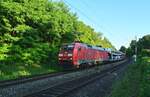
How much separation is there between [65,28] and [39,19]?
580cm

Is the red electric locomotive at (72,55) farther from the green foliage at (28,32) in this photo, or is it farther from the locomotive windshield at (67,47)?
the green foliage at (28,32)

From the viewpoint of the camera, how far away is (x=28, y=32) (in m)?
37.5

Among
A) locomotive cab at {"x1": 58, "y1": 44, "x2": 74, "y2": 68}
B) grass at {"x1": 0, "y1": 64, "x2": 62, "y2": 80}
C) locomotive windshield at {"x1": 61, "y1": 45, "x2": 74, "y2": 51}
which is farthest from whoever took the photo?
locomotive windshield at {"x1": 61, "y1": 45, "x2": 74, "y2": 51}

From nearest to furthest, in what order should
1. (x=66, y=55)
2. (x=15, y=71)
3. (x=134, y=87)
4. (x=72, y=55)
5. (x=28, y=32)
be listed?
(x=134, y=87) < (x=15, y=71) < (x=28, y=32) < (x=72, y=55) < (x=66, y=55)

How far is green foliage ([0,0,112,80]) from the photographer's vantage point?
34250 mm

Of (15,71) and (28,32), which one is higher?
(28,32)

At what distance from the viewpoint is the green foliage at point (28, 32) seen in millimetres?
34250

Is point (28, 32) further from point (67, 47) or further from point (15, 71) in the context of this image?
point (15, 71)

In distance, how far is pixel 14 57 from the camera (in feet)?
111

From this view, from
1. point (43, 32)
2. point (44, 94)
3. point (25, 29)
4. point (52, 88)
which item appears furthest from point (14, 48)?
point (44, 94)

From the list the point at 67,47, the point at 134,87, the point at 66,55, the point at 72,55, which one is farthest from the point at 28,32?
the point at 134,87

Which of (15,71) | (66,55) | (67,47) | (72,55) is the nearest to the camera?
(15,71)

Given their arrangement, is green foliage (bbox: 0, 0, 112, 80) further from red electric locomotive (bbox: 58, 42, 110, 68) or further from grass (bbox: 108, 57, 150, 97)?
grass (bbox: 108, 57, 150, 97)

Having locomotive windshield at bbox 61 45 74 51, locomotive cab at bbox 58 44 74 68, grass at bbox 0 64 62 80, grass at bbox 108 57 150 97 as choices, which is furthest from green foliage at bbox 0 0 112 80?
grass at bbox 108 57 150 97
